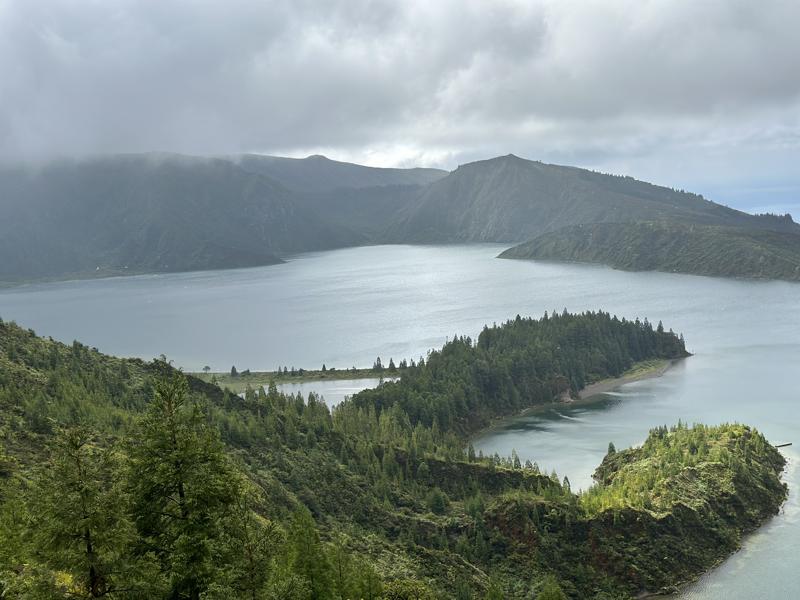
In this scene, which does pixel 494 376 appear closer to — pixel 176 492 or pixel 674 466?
pixel 674 466

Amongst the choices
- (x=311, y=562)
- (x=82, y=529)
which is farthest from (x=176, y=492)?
(x=311, y=562)

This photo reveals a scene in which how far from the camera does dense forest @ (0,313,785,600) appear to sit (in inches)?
1037

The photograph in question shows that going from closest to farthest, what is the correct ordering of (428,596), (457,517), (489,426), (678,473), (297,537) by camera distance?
(297,537), (428,596), (457,517), (678,473), (489,426)

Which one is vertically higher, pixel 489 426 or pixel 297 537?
pixel 297 537

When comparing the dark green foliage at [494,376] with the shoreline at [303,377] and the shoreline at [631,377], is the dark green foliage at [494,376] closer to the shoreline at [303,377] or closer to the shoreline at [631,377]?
the shoreline at [631,377]

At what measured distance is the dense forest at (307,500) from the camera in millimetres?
26328

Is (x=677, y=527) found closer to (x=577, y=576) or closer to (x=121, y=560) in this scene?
(x=577, y=576)

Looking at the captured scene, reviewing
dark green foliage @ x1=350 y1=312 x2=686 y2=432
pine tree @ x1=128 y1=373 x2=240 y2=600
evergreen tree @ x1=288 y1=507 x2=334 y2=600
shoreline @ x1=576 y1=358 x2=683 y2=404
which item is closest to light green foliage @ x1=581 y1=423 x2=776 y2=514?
dark green foliage @ x1=350 y1=312 x2=686 y2=432

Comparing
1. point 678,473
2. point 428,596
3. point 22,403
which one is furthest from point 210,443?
point 678,473

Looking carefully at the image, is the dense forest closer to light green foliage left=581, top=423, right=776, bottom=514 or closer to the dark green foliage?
light green foliage left=581, top=423, right=776, bottom=514

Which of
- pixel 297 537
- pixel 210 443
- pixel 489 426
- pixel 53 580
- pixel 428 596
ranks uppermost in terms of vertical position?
pixel 210 443

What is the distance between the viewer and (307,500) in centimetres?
7500

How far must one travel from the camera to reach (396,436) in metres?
112

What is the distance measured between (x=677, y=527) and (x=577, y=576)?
16.8 m
